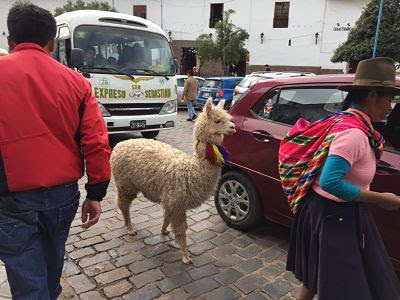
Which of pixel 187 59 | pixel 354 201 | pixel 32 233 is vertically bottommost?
pixel 32 233

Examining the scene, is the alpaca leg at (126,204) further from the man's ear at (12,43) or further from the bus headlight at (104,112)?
the bus headlight at (104,112)

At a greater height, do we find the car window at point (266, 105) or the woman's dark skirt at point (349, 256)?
the car window at point (266, 105)

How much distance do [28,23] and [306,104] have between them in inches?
112

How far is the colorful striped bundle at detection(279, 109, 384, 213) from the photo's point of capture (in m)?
2.02

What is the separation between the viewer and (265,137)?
4.02 metres

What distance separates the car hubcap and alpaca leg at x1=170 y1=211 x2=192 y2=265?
961mm

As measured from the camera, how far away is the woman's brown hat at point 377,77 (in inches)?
80.1

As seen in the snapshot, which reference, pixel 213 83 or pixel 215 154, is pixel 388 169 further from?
pixel 213 83

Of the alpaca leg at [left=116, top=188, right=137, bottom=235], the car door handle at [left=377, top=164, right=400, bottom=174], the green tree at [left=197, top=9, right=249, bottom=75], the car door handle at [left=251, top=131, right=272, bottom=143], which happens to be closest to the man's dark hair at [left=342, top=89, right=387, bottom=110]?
the car door handle at [left=377, top=164, right=400, bottom=174]

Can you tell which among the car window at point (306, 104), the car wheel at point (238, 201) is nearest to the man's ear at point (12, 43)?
the car window at point (306, 104)

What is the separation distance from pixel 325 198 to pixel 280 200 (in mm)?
1764

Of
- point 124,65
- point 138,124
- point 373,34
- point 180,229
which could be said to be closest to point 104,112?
point 138,124

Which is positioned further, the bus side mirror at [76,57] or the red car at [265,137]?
the bus side mirror at [76,57]

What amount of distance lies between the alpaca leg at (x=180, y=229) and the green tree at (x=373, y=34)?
2236cm
